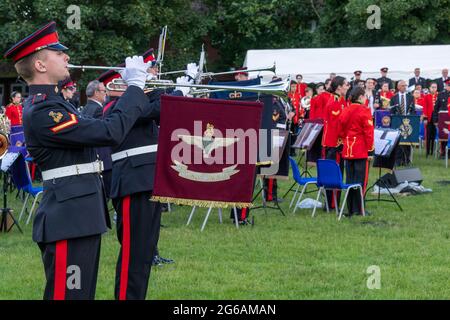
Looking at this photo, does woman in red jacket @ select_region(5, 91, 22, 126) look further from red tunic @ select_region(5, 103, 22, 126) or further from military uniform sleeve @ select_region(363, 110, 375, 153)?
military uniform sleeve @ select_region(363, 110, 375, 153)

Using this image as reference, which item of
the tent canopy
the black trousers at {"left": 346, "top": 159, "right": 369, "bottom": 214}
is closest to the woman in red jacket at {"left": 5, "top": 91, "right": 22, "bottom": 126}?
the black trousers at {"left": 346, "top": 159, "right": 369, "bottom": 214}

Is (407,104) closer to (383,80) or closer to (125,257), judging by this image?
(383,80)

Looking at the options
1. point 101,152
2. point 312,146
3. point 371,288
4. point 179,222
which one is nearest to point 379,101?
point 312,146

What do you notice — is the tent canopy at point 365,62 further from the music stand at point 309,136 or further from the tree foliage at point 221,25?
the music stand at point 309,136

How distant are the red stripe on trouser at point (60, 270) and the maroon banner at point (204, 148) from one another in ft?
5.35

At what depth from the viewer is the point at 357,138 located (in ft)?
37.9

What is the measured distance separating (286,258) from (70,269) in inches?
177

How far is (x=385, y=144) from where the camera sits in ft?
41.1

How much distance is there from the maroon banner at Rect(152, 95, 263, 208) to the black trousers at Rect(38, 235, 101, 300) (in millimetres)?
1577

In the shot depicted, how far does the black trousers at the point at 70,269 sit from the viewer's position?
177 inches

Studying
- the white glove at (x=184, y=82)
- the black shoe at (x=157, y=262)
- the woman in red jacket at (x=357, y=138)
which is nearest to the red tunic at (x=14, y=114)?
the woman in red jacket at (x=357, y=138)

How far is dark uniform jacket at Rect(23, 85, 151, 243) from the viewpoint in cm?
436
